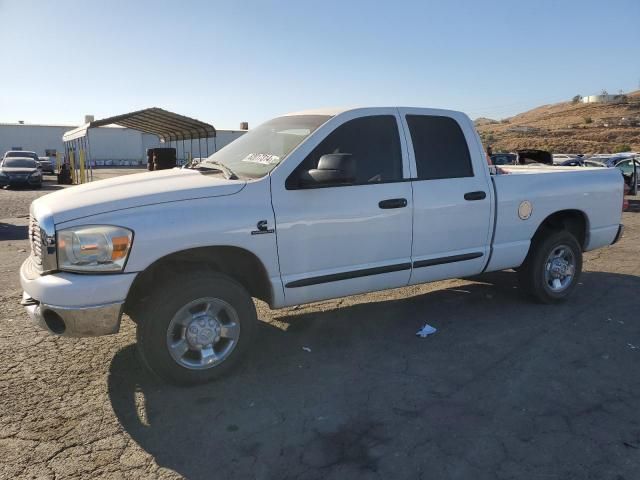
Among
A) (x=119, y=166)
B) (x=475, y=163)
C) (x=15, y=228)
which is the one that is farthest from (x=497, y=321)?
(x=119, y=166)

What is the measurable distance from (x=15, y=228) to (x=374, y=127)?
10.3m

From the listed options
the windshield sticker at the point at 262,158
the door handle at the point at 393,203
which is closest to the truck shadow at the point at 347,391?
the door handle at the point at 393,203

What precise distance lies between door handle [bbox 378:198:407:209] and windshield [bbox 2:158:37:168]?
25.1 metres

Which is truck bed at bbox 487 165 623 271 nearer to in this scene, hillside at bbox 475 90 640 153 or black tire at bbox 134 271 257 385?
black tire at bbox 134 271 257 385

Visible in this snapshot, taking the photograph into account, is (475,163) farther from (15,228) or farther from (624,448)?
(15,228)

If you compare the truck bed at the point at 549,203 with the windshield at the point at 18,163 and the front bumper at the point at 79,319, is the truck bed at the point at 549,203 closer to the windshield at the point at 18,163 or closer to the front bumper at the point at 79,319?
the front bumper at the point at 79,319

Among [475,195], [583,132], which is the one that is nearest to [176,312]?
[475,195]

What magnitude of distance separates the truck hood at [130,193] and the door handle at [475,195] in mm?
2143

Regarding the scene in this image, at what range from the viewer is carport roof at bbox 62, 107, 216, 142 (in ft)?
54.6

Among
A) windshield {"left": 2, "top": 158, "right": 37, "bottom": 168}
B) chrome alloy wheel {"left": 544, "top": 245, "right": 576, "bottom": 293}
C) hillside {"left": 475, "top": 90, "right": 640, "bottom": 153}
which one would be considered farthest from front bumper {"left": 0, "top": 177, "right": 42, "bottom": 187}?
hillside {"left": 475, "top": 90, "right": 640, "bottom": 153}

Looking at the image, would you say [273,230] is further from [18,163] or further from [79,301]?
[18,163]

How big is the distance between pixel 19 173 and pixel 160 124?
8901 mm

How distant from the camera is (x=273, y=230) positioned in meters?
3.99

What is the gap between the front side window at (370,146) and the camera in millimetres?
4438
